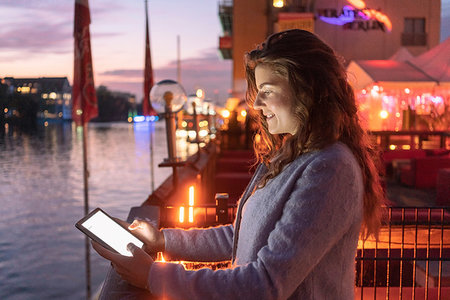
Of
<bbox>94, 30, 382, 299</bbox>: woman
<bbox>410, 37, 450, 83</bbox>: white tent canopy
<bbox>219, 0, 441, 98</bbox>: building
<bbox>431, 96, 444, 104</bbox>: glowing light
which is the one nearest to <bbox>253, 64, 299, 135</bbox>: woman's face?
<bbox>94, 30, 382, 299</bbox>: woman

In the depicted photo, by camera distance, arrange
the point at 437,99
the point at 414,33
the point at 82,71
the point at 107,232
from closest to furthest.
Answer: the point at 107,232 < the point at 82,71 < the point at 437,99 < the point at 414,33

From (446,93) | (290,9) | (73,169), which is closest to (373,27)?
(290,9)

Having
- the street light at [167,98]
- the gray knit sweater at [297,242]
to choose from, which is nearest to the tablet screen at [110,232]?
the gray knit sweater at [297,242]

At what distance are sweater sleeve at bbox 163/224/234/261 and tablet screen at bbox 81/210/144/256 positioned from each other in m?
0.15

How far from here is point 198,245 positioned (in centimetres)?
188

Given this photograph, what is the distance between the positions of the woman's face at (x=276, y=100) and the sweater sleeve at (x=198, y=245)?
538 millimetres

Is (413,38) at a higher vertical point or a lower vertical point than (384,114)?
higher

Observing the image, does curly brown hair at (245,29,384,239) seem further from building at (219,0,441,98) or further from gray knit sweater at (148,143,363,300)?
building at (219,0,441,98)

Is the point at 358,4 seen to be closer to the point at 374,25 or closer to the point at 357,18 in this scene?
the point at 357,18

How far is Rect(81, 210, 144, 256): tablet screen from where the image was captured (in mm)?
1603

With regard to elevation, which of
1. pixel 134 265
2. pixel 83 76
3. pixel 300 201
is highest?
pixel 83 76

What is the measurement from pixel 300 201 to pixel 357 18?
30058 millimetres

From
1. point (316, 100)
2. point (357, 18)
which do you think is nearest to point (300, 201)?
point (316, 100)

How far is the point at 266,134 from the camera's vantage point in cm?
182
